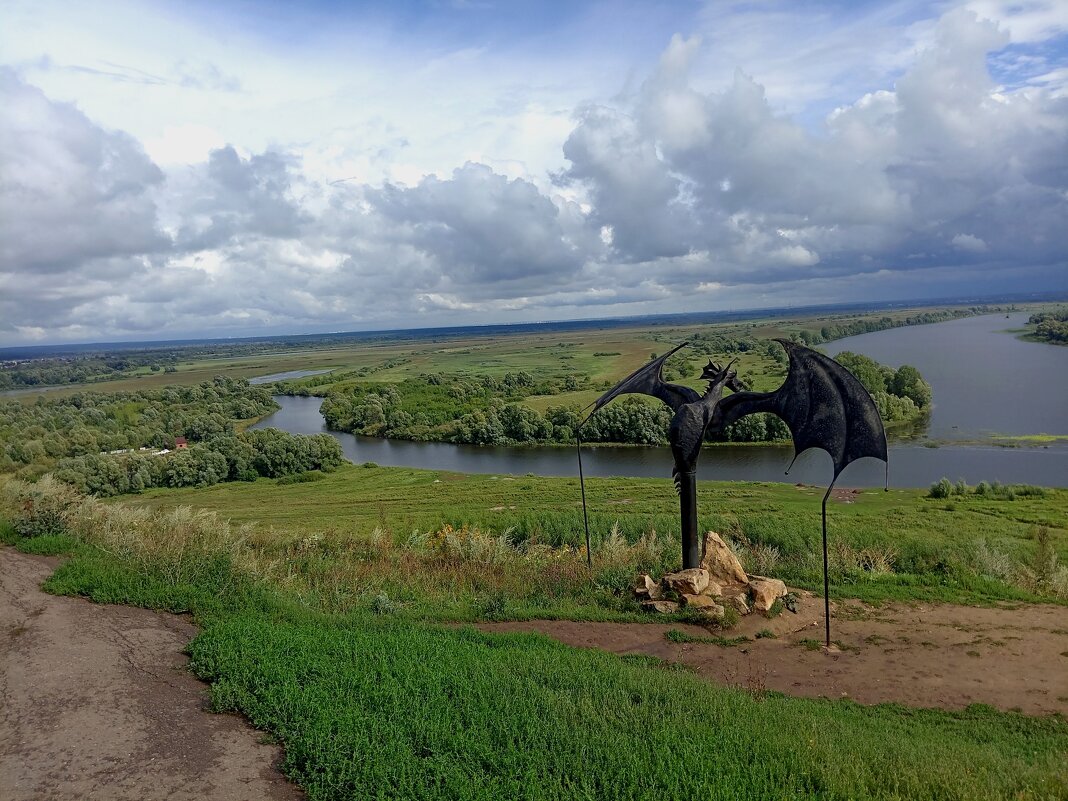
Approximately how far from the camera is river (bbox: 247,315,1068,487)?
40.6 meters

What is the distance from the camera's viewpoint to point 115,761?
203 inches

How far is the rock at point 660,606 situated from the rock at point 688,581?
26 cm

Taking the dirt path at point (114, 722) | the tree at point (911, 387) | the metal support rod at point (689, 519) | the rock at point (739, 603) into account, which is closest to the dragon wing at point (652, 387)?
the metal support rod at point (689, 519)

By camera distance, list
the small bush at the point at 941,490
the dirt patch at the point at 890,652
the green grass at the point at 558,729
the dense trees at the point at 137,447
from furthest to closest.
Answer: the dense trees at the point at 137,447, the small bush at the point at 941,490, the dirt patch at the point at 890,652, the green grass at the point at 558,729

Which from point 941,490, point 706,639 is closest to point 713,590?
point 706,639

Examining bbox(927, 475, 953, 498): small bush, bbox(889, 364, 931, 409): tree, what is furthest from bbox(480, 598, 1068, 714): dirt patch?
bbox(889, 364, 931, 409): tree

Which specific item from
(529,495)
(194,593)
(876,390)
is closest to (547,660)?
(194,593)

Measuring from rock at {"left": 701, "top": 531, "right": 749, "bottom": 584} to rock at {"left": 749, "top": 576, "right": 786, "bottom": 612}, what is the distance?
0.86ft

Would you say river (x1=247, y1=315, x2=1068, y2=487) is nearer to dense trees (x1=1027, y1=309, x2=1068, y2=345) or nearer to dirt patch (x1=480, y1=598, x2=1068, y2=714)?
dense trees (x1=1027, y1=309, x2=1068, y2=345)

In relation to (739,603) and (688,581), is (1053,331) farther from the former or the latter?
(688,581)

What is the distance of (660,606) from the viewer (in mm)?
9438

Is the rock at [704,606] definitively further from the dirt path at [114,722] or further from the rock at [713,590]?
the dirt path at [114,722]

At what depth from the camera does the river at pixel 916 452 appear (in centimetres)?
4059

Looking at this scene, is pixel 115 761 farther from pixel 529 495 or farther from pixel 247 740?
pixel 529 495
